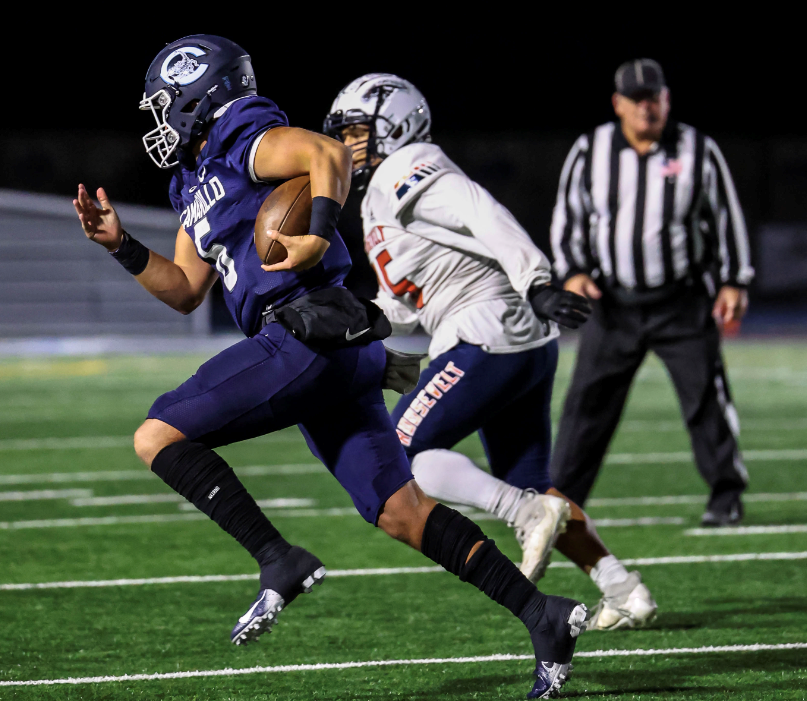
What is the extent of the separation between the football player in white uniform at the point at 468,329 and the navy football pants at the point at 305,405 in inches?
25.4

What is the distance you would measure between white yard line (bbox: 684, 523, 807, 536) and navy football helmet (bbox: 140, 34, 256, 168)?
3.08 meters

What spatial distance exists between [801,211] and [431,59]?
25.8 ft

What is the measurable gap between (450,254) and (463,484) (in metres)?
0.67

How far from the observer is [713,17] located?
85.3 feet

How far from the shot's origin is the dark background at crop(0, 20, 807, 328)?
950 inches

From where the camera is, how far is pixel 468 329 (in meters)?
3.64

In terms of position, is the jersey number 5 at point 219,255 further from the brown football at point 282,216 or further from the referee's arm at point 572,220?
the referee's arm at point 572,220

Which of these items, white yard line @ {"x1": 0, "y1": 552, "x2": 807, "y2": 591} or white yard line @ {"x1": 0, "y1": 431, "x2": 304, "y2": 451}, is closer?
white yard line @ {"x1": 0, "y1": 552, "x2": 807, "y2": 591}

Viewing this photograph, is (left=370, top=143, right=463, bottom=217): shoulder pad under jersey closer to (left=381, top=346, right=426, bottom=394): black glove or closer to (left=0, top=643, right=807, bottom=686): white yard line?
(left=381, top=346, right=426, bottom=394): black glove

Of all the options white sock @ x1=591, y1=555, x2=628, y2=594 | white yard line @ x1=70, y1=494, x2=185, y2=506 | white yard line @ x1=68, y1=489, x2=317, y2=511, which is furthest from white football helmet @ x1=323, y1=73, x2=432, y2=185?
white yard line @ x1=70, y1=494, x2=185, y2=506

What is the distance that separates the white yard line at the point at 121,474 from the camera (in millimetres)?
6848

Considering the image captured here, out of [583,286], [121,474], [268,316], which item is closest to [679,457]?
[583,286]

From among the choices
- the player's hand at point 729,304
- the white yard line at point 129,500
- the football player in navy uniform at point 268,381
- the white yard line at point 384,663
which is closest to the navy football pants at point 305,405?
the football player in navy uniform at point 268,381

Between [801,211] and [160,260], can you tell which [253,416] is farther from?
[801,211]
